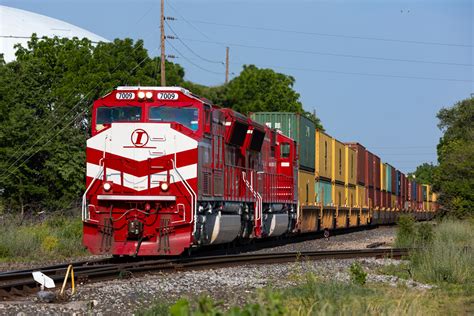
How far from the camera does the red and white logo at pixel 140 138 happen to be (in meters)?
16.8

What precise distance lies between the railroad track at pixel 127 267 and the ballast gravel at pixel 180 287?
278 mm

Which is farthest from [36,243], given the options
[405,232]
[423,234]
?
[405,232]

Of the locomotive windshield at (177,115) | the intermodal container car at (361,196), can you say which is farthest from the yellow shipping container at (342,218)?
the locomotive windshield at (177,115)

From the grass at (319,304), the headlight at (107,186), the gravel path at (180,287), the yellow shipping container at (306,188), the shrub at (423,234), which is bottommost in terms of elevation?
the gravel path at (180,287)

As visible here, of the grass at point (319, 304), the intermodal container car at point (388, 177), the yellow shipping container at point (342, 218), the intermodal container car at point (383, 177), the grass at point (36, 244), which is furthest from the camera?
the intermodal container car at point (388, 177)

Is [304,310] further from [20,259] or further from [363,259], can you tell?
[20,259]

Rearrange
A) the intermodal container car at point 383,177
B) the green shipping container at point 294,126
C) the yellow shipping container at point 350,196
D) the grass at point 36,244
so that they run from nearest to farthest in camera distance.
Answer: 1. the grass at point 36,244
2. the green shipping container at point 294,126
3. the yellow shipping container at point 350,196
4. the intermodal container car at point 383,177

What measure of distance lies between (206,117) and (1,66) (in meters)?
33.9

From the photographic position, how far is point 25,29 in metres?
88.2

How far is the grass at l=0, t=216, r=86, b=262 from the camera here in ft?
66.3

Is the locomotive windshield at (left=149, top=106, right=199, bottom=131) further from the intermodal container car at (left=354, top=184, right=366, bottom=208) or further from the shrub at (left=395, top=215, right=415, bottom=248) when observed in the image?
the intermodal container car at (left=354, top=184, right=366, bottom=208)

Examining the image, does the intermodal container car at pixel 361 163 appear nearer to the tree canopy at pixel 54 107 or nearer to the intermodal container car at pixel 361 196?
the intermodal container car at pixel 361 196

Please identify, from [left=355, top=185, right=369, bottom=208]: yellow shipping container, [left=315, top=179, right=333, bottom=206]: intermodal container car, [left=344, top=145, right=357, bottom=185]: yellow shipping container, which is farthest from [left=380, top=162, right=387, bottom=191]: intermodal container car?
[left=315, top=179, right=333, bottom=206]: intermodal container car

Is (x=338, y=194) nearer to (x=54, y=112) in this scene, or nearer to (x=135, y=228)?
(x=54, y=112)
